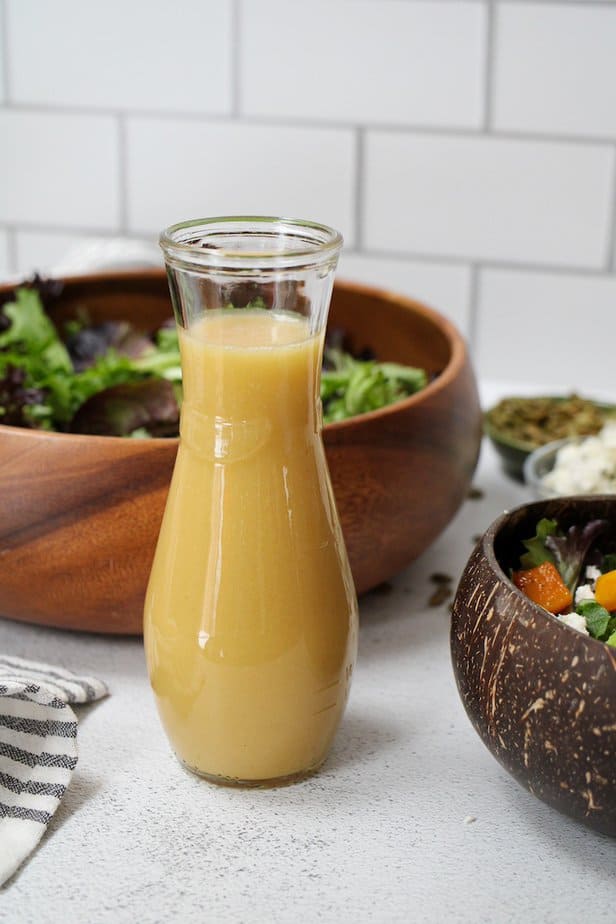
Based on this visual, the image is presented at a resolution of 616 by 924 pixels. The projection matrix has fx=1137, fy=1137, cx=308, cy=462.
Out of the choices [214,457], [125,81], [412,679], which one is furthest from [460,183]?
[214,457]

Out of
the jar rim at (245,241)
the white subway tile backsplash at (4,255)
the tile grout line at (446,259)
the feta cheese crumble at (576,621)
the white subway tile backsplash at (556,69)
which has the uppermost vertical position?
the white subway tile backsplash at (556,69)

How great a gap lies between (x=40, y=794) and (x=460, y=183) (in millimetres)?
1118

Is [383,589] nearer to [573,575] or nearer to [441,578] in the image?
[441,578]

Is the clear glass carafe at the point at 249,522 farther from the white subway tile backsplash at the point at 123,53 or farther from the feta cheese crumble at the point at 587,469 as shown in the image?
the white subway tile backsplash at the point at 123,53

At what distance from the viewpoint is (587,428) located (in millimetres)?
1186

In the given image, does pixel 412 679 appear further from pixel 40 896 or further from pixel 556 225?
pixel 556 225

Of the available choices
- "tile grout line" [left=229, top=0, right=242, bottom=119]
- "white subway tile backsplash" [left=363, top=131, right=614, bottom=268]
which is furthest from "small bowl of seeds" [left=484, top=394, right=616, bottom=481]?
"tile grout line" [left=229, top=0, right=242, bottom=119]

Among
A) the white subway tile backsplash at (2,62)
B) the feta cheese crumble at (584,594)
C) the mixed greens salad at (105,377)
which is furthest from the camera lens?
the white subway tile backsplash at (2,62)

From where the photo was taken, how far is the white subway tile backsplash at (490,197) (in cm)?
152

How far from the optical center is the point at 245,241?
2.31 ft

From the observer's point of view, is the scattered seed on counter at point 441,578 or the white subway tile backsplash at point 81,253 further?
the white subway tile backsplash at point 81,253

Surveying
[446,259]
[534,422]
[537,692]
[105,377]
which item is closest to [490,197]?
[446,259]

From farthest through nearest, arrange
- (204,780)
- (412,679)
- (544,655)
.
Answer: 1. (412,679)
2. (204,780)
3. (544,655)

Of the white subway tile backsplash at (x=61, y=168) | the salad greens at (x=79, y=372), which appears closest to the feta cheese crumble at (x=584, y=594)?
the salad greens at (x=79, y=372)
